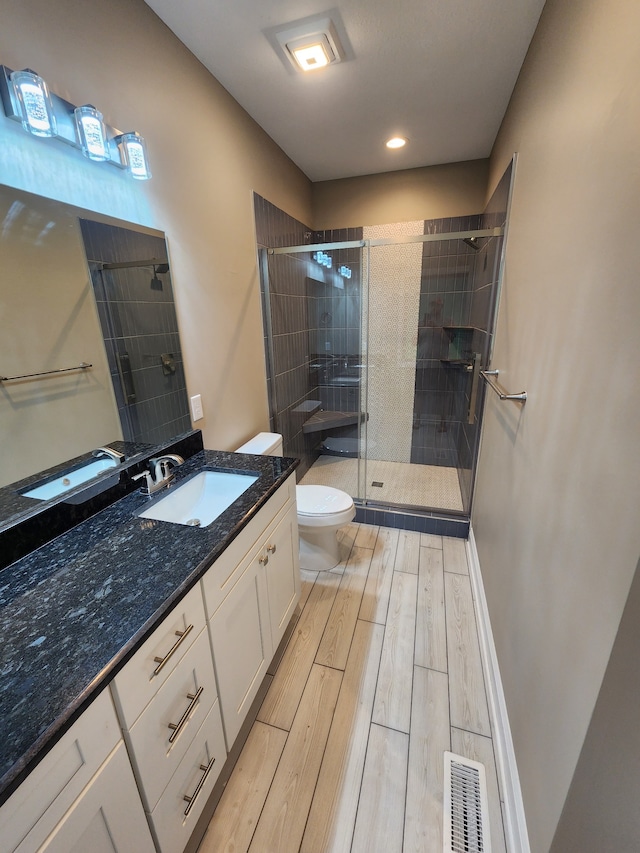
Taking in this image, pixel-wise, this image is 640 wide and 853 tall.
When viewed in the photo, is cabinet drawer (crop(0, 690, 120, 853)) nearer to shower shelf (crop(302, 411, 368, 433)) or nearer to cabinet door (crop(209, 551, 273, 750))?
cabinet door (crop(209, 551, 273, 750))

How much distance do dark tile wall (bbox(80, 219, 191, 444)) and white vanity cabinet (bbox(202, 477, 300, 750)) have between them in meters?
0.64

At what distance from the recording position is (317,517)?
6.48ft

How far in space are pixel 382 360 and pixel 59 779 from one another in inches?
115

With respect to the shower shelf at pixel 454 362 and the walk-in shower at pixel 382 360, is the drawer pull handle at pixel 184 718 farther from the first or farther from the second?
the shower shelf at pixel 454 362

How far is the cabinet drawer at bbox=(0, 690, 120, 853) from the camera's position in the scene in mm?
518

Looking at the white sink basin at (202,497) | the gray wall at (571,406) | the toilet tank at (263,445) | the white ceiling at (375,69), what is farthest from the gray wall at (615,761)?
the white ceiling at (375,69)

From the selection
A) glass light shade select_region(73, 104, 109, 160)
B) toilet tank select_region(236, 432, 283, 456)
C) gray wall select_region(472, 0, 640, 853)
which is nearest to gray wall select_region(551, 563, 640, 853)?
gray wall select_region(472, 0, 640, 853)

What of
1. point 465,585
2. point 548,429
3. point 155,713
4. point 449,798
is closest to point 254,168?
point 548,429

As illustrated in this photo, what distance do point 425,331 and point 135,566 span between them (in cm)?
287

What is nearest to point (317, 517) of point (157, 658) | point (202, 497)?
point (202, 497)

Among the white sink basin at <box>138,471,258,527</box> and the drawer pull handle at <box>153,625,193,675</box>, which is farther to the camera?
the white sink basin at <box>138,471,258,527</box>

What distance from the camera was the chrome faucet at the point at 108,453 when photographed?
1.26 metres

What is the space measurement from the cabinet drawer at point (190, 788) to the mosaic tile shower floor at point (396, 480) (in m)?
1.88

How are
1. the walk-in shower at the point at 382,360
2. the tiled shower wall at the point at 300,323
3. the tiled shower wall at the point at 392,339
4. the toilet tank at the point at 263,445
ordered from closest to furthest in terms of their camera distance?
the toilet tank at the point at 263,445 < the tiled shower wall at the point at 300,323 < the walk-in shower at the point at 382,360 < the tiled shower wall at the point at 392,339
